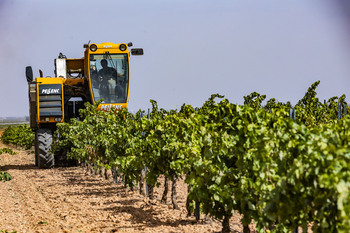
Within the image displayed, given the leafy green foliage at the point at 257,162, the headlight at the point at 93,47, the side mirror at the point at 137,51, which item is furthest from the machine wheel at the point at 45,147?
the leafy green foliage at the point at 257,162

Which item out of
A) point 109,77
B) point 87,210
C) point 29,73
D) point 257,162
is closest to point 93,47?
point 109,77

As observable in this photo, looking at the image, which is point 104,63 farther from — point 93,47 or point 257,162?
point 257,162

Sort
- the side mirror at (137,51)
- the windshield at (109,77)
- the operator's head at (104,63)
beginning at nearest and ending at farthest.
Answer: the side mirror at (137,51) < the windshield at (109,77) < the operator's head at (104,63)

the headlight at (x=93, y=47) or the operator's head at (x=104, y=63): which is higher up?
the headlight at (x=93, y=47)

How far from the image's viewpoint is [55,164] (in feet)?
54.7

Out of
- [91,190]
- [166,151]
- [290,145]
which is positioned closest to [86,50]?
[91,190]

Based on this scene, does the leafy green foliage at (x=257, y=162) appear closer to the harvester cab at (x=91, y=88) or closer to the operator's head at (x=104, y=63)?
the harvester cab at (x=91, y=88)

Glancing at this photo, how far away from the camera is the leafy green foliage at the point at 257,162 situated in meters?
3.85

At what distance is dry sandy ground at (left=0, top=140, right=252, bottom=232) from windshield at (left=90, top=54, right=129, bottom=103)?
327 cm

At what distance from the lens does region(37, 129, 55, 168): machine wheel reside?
1527 centimetres

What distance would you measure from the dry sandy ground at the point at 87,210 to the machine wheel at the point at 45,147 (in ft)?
8.19

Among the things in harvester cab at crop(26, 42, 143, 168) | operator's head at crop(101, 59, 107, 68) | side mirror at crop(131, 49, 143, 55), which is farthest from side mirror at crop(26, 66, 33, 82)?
side mirror at crop(131, 49, 143, 55)

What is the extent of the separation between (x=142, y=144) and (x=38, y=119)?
739cm

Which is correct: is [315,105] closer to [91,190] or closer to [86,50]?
[91,190]
